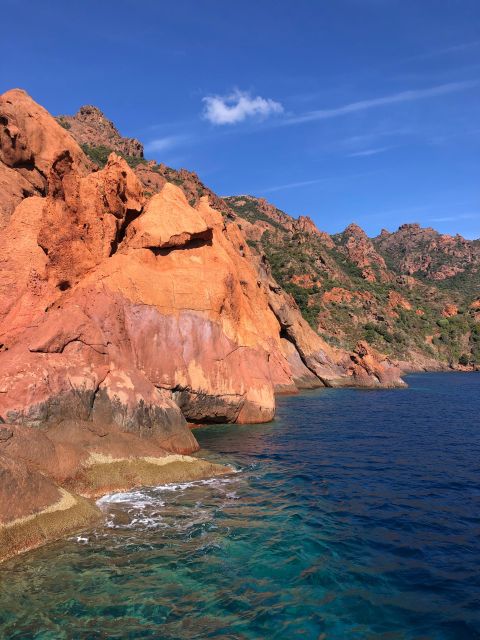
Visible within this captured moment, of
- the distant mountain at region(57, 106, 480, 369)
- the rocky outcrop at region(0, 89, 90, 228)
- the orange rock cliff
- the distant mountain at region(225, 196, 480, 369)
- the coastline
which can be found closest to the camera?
the coastline

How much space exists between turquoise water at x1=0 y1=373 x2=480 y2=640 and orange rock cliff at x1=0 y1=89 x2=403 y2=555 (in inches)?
63.0

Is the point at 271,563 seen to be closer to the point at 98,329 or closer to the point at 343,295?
the point at 98,329

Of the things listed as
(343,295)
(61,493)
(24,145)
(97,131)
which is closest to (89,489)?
(61,493)

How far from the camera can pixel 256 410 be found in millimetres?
26422

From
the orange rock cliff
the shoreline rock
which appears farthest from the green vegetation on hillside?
the shoreline rock

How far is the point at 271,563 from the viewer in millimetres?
9453

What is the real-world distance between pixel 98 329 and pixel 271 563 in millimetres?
11592

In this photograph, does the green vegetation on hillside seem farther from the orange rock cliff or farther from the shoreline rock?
the shoreline rock

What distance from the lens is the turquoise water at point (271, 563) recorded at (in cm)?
739

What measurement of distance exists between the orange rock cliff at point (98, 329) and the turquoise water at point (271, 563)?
5.25ft

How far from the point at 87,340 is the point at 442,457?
1547 cm

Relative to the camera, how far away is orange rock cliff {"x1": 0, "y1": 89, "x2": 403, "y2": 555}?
1373 centimetres

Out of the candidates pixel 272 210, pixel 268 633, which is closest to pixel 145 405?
pixel 268 633

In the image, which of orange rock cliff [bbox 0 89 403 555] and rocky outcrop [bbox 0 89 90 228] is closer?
orange rock cliff [bbox 0 89 403 555]
